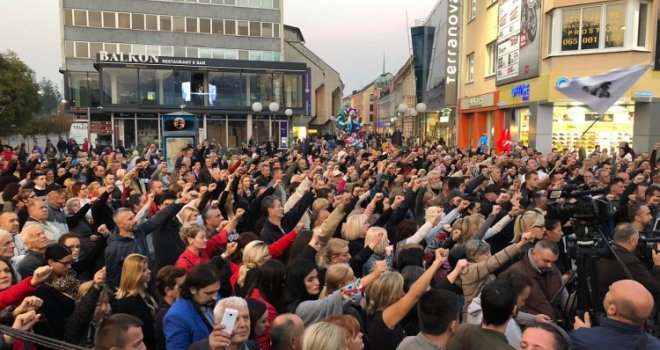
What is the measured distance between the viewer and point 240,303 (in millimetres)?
3123

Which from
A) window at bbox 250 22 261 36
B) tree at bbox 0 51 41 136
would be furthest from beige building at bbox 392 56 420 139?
tree at bbox 0 51 41 136

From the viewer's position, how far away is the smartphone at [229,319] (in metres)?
2.83

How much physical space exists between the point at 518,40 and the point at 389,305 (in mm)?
22478

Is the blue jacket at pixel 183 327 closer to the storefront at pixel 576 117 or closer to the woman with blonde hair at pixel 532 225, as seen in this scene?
the woman with blonde hair at pixel 532 225

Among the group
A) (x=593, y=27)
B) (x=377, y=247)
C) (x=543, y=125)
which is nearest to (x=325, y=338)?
(x=377, y=247)

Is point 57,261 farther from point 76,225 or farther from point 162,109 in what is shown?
point 162,109

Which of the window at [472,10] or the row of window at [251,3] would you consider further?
the row of window at [251,3]

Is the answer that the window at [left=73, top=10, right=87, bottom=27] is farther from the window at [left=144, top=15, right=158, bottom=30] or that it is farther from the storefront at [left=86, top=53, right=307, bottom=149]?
the storefront at [left=86, top=53, right=307, bottom=149]

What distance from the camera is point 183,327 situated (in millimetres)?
3504

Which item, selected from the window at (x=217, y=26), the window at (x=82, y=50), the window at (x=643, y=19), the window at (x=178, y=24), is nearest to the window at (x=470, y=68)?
the window at (x=643, y=19)

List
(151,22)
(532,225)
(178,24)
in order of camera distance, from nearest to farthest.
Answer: (532,225) < (151,22) < (178,24)

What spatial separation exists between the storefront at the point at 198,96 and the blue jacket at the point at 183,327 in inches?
1262

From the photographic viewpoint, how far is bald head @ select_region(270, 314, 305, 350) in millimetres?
3252

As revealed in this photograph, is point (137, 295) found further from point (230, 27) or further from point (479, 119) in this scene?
point (230, 27)
